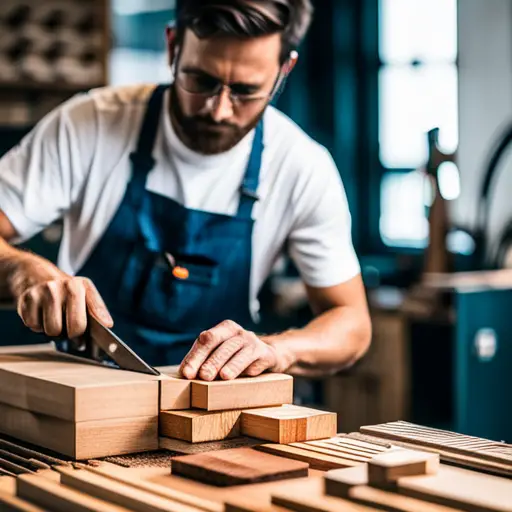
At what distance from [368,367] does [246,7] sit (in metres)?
3.62

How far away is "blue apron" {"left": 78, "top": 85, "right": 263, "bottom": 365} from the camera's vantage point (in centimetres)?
268

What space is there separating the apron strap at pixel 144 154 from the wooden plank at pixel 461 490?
145 cm

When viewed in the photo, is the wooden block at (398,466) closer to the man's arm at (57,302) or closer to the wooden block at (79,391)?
the wooden block at (79,391)

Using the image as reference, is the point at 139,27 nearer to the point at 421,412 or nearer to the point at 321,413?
the point at 421,412

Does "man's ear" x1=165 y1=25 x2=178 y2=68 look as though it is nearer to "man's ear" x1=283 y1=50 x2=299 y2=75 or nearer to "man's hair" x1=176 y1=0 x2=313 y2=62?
"man's hair" x1=176 y1=0 x2=313 y2=62

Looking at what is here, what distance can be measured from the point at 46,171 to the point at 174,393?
3.50 feet

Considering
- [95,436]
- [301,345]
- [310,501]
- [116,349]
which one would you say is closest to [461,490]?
[310,501]

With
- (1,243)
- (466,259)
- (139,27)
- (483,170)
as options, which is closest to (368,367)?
(466,259)

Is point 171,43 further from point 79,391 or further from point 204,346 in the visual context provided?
point 79,391

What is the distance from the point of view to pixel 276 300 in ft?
19.8

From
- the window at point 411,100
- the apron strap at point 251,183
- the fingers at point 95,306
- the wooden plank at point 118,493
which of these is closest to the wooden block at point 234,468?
the wooden plank at point 118,493

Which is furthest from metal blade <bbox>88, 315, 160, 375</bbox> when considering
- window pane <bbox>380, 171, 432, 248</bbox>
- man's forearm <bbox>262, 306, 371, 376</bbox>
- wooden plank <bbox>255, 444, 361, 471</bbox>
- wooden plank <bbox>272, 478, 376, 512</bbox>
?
window pane <bbox>380, 171, 432, 248</bbox>

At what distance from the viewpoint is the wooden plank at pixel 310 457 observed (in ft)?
5.20

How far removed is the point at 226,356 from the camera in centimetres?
187
